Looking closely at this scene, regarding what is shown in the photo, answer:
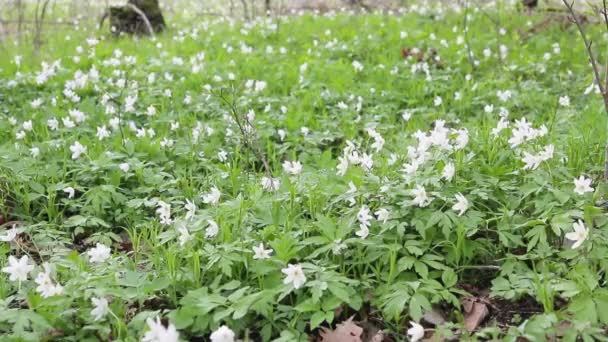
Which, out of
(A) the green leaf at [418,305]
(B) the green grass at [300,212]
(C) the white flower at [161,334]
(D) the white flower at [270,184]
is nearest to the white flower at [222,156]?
(B) the green grass at [300,212]

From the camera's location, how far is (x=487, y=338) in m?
2.21

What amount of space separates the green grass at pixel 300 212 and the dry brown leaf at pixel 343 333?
0.26 ft

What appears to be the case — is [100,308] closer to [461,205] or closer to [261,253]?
[261,253]

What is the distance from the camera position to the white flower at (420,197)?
106 inches

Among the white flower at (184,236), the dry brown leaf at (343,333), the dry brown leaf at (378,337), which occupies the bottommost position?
the dry brown leaf at (378,337)

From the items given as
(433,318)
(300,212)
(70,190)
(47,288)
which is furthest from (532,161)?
(70,190)

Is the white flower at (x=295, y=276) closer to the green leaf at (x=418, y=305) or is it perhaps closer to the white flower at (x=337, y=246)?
the white flower at (x=337, y=246)

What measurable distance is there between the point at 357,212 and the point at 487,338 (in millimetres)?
837

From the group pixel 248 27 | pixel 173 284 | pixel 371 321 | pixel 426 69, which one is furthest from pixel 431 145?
pixel 248 27

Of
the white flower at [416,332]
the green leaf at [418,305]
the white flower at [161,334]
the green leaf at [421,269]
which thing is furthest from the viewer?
the green leaf at [421,269]

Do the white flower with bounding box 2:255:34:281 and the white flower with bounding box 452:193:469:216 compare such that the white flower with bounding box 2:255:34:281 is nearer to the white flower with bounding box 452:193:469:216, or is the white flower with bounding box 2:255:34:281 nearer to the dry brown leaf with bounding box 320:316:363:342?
the dry brown leaf with bounding box 320:316:363:342

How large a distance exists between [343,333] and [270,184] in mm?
1224

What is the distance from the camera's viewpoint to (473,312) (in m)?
2.41

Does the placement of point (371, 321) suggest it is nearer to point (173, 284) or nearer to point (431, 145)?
point (173, 284)
